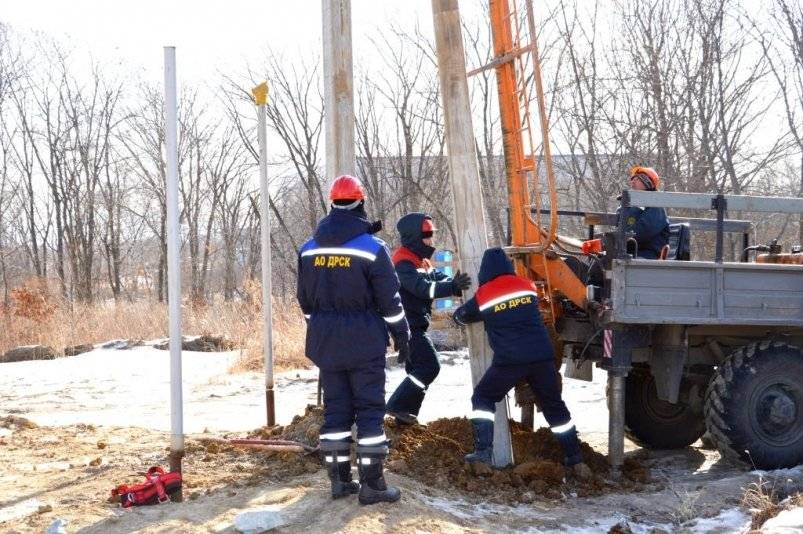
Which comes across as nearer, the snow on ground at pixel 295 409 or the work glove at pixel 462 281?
the snow on ground at pixel 295 409

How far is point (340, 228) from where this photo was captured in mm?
5246

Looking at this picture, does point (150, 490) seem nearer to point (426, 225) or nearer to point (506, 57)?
point (426, 225)

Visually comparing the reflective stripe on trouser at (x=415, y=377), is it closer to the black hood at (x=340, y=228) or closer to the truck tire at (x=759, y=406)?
the black hood at (x=340, y=228)

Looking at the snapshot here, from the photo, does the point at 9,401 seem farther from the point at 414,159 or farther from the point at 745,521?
the point at 414,159

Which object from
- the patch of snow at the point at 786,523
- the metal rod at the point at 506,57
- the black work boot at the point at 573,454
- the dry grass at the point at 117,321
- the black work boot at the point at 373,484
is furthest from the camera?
the dry grass at the point at 117,321

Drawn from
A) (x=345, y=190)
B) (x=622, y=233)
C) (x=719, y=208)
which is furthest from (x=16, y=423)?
(x=719, y=208)

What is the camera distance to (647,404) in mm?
7938

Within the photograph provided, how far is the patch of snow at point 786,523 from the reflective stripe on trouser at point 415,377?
3073mm

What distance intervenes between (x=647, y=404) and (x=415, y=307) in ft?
8.18

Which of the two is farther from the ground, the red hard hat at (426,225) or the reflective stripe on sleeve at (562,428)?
the red hard hat at (426,225)

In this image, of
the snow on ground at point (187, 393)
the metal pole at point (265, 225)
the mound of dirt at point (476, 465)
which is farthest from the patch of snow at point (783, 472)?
the metal pole at point (265, 225)

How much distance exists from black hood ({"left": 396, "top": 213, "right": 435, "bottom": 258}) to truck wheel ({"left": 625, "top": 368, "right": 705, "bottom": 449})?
2404mm

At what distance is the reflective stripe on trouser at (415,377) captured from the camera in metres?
7.15

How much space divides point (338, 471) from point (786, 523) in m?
2.54
